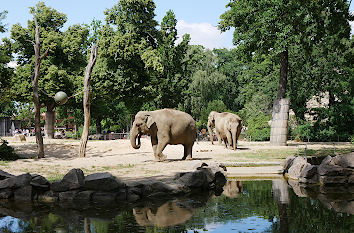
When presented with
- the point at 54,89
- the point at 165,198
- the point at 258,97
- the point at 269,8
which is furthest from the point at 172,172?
the point at 258,97

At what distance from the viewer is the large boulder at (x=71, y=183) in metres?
10.6

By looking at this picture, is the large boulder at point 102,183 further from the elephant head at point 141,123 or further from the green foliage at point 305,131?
the green foliage at point 305,131

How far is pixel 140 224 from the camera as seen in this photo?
8.22 m

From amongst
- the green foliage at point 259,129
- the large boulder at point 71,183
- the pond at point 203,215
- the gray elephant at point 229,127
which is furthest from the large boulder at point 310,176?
the green foliage at point 259,129

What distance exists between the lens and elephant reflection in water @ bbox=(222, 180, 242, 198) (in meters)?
11.5

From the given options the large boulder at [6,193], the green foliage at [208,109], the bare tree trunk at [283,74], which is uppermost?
the bare tree trunk at [283,74]

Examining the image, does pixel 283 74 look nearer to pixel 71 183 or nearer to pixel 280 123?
pixel 280 123

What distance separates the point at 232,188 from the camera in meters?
12.6

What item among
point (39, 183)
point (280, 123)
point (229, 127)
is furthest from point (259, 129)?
point (39, 183)

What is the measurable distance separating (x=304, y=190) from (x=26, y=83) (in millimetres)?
Result: 27933

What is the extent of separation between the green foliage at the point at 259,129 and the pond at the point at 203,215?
28.5 m

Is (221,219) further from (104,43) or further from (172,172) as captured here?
(104,43)

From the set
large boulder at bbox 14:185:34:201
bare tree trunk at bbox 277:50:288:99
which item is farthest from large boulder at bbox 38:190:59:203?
bare tree trunk at bbox 277:50:288:99

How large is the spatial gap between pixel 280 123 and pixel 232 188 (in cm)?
1894
